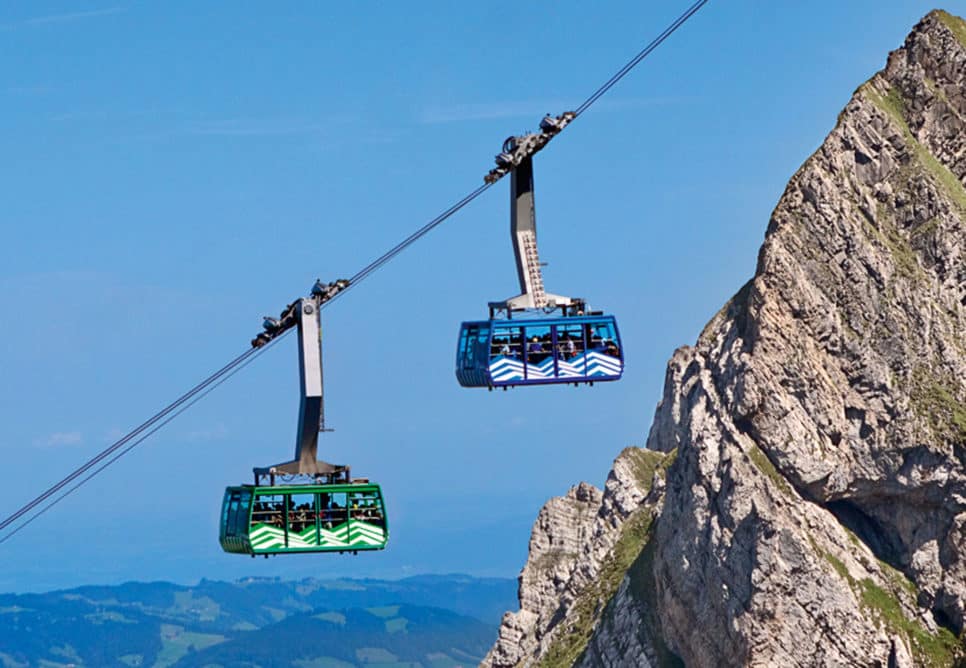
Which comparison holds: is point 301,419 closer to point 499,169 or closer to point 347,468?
point 347,468

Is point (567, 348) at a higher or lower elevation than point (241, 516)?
higher

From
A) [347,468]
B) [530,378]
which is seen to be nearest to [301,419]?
[347,468]

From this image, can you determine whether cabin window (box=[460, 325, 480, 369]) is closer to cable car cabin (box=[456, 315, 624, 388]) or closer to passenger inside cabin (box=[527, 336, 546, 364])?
cable car cabin (box=[456, 315, 624, 388])

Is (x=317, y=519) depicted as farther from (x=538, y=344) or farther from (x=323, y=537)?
(x=538, y=344)

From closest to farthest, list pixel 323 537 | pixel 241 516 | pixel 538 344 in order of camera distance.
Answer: pixel 323 537, pixel 241 516, pixel 538 344

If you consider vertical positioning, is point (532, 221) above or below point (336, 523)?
above

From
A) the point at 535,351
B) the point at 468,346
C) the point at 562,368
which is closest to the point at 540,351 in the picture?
the point at 535,351
